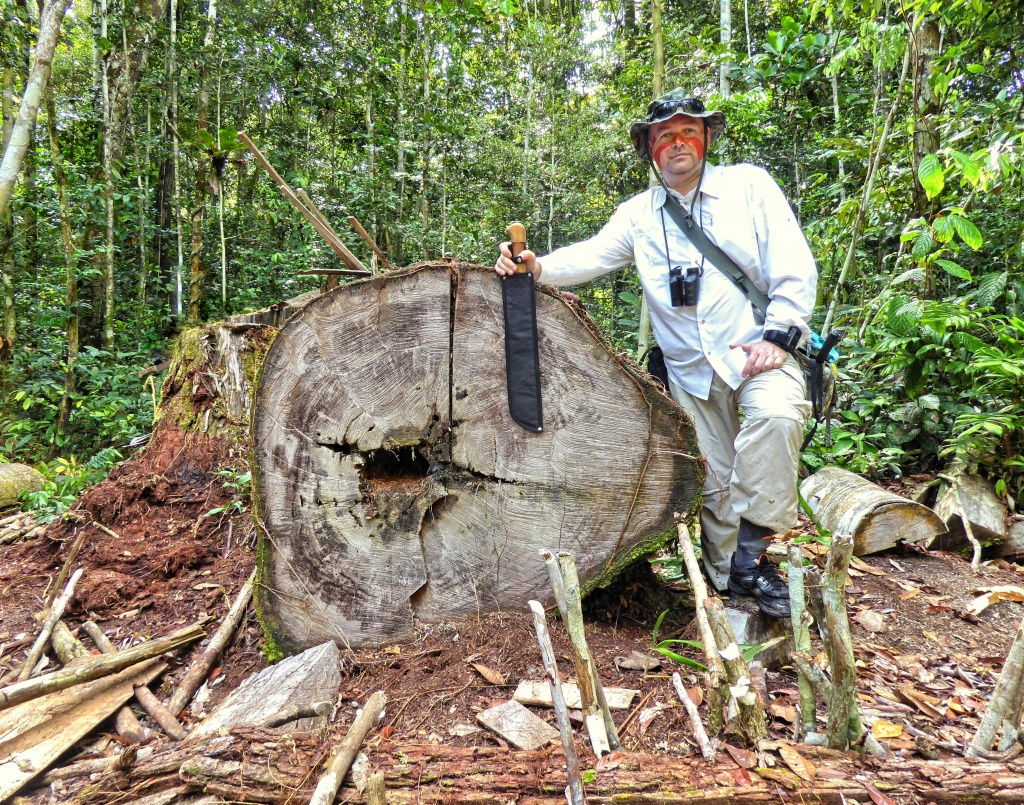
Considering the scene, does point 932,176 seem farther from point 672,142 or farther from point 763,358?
point 763,358

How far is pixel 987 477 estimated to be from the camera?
4109mm

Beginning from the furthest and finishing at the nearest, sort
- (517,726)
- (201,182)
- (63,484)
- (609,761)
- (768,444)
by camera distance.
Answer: (201,182)
(63,484)
(768,444)
(517,726)
(609,761)

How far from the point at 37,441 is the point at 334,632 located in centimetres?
692

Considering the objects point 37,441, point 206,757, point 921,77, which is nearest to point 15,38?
point 37,441

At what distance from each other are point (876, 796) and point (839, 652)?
0.31 meters

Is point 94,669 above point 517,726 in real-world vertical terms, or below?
above

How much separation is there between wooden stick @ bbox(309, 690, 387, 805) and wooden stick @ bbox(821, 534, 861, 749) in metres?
1.26

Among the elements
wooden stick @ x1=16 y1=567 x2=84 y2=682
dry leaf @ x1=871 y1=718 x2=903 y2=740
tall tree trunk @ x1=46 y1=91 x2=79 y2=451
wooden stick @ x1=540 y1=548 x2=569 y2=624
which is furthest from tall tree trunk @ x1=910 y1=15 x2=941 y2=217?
tall tree trunk @ x1=46 y1=91 x2=79 y2=451

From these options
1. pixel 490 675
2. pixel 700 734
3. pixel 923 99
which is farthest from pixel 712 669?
pixel 923 99

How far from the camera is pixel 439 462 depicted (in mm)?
2416

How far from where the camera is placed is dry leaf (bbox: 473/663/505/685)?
2.14 metres

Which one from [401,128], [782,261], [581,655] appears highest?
[401,128]

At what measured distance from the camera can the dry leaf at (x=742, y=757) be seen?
5.06 ft

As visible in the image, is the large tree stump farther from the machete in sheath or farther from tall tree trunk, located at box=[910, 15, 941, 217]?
tall tree trunk, located at box=[910, 15, 941, 217]
